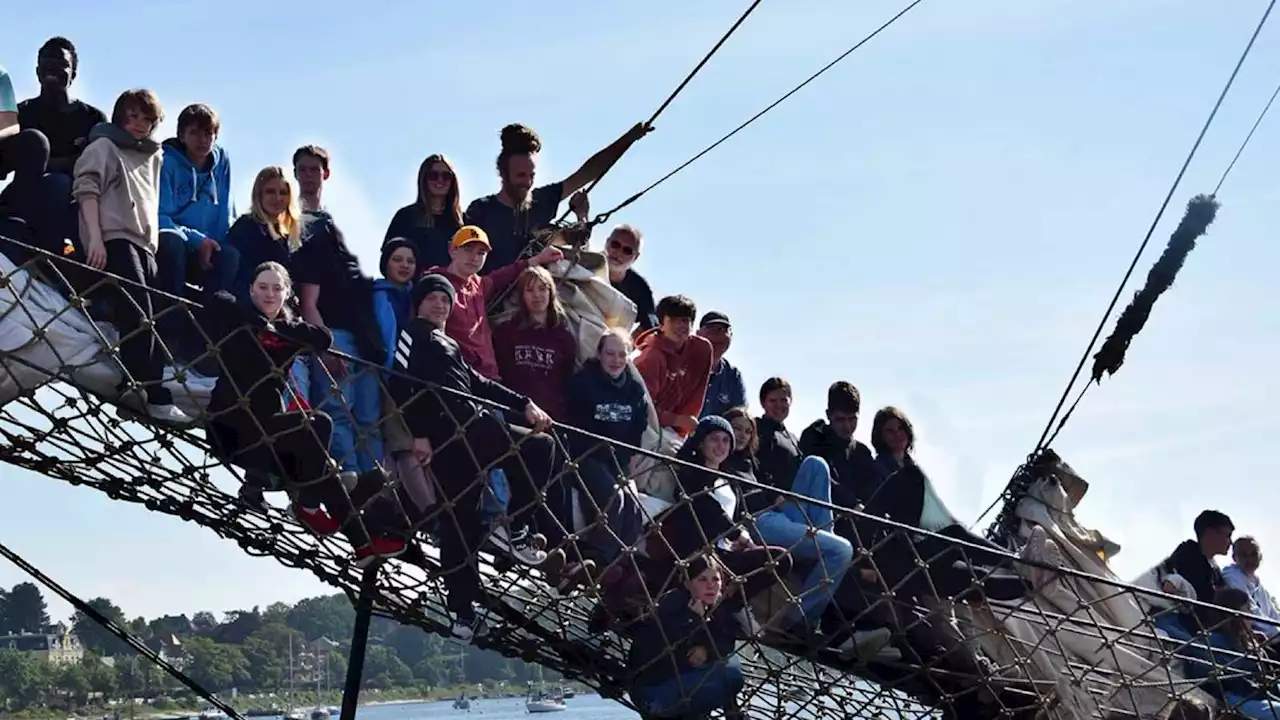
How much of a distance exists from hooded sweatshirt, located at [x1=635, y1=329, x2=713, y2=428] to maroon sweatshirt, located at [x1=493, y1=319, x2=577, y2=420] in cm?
91

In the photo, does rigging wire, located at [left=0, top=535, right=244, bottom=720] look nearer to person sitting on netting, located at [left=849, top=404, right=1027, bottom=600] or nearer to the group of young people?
the group of young people

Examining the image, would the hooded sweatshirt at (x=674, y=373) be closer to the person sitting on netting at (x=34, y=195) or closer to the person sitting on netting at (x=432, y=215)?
the person sitting on netting at (x=432, y=215)

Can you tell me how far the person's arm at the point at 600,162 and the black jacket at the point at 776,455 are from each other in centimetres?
162

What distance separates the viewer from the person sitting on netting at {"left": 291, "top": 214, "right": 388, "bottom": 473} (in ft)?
24.4

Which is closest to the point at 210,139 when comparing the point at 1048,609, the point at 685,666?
the point at 685,666

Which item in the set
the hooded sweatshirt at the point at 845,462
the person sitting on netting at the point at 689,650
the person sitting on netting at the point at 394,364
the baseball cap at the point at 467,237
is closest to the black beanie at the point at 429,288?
the person sitting on netting at the point at 394,364

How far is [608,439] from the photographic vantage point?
300 inches

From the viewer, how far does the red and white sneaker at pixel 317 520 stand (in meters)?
7.61

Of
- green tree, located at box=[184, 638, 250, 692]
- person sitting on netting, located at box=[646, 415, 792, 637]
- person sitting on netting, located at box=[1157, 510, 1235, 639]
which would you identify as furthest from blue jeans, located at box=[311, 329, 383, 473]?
green tree, located at box=[184, 638, 250, 692]

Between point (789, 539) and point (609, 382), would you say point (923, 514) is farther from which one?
point (609, 382)

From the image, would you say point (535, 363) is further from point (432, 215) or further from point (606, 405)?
point (432, 215)

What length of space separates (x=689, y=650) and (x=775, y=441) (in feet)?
4.95

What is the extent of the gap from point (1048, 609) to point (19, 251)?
486cm

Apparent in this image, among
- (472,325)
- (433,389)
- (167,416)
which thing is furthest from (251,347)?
(472,325)
